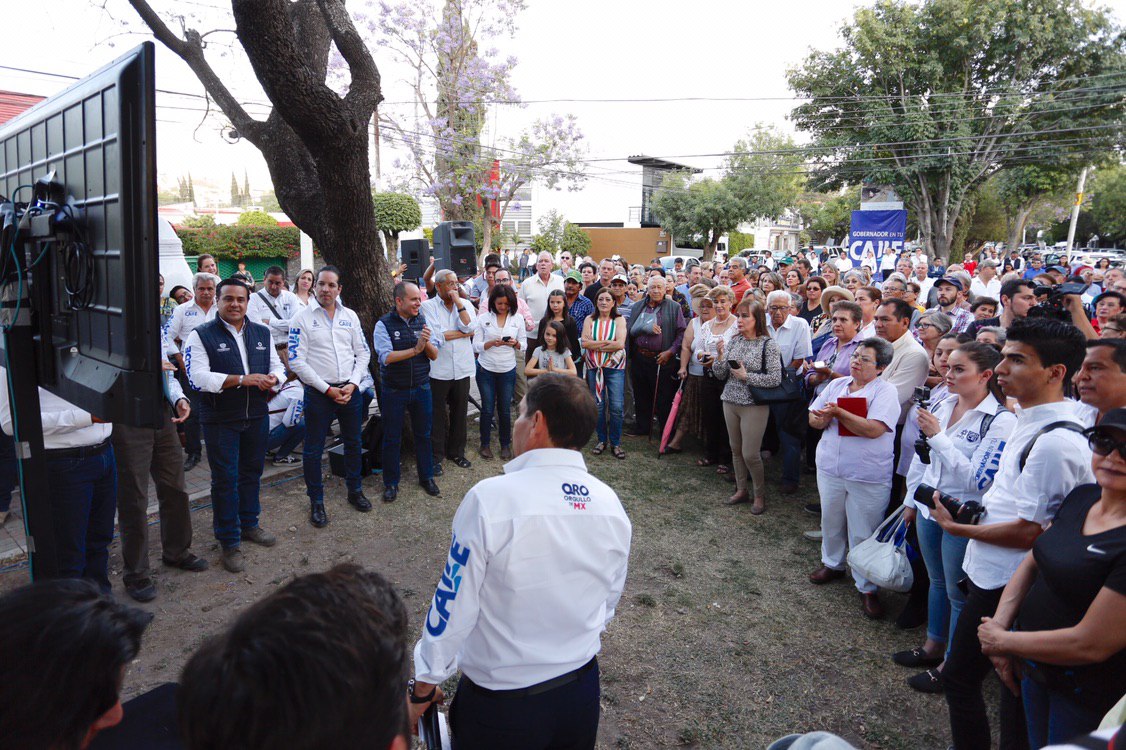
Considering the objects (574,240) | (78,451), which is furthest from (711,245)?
(78,451)

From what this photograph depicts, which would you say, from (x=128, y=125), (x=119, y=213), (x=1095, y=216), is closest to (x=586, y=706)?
(x=119, y=213)

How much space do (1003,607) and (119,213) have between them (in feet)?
10.0

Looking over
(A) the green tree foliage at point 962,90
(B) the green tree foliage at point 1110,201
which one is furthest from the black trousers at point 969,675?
(B) the green tree foliage at point 1110,201

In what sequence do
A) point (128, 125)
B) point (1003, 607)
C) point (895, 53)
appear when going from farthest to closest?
1. point (895, 53)
2. point (1003, 607)
3. point (128, 125)

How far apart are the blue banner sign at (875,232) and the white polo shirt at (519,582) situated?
13.1 metres

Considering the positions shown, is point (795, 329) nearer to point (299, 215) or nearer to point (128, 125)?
point (299, 215)

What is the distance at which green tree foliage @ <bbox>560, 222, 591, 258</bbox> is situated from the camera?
36156 mm

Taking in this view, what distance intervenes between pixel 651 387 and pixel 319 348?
400cm

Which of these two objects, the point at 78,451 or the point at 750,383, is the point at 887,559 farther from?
the point at 78,451

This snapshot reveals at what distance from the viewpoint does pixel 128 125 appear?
4.81 feet

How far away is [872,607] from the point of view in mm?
4137

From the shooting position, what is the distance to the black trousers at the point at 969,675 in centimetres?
263

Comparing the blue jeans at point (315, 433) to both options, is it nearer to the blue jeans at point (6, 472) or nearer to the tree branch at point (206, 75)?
the blue jeans at point (6, 472)

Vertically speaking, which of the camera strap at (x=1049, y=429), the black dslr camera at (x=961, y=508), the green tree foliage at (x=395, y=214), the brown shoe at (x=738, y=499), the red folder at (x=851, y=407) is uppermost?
the green tree foliage at (x=395, y=214)
